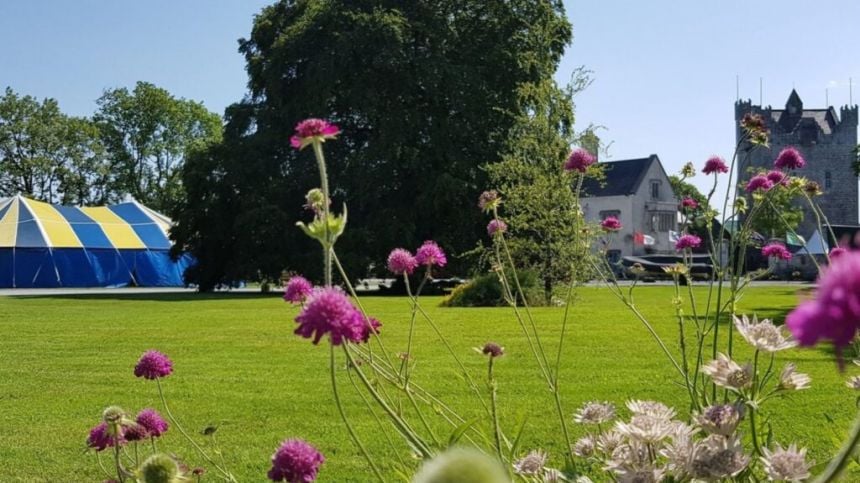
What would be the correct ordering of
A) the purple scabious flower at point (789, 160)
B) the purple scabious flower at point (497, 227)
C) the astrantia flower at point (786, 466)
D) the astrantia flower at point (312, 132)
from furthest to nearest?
the purple scabious flower at point (789, 160) → the purple scabious flower at point (497, 227) → the astrantia flower at point (312, 132) → the astrantia flower at point (786, 466)

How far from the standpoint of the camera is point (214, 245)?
2820 cm

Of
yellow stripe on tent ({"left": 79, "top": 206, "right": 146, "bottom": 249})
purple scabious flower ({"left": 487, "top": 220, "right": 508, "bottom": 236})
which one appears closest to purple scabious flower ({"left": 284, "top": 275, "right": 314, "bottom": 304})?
purple scabious flower ({"left": 487, "top": 220, "right": 508, "bottom": 236})

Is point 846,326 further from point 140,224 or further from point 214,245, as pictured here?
point 140,224

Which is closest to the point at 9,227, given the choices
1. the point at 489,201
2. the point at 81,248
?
the point at 81,248

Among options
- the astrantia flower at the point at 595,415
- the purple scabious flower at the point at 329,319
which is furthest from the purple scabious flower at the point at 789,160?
the purple scabious flower at the point at 329,319

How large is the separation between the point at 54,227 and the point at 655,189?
1543 inches

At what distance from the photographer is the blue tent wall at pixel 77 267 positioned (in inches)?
1227

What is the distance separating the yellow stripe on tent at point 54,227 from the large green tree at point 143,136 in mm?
21693

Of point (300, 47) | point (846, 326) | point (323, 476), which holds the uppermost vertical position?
point (300, 47)

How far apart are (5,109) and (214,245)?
1162 inches

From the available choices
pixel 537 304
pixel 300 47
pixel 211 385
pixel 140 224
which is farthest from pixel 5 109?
pixel 211 385

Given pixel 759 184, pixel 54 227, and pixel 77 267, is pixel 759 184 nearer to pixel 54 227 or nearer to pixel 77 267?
pixel 77 267

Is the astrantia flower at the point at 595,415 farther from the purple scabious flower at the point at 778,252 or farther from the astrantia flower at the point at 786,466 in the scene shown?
the purple scabious flower at the point at 778,252

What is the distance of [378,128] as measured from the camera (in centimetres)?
2648
